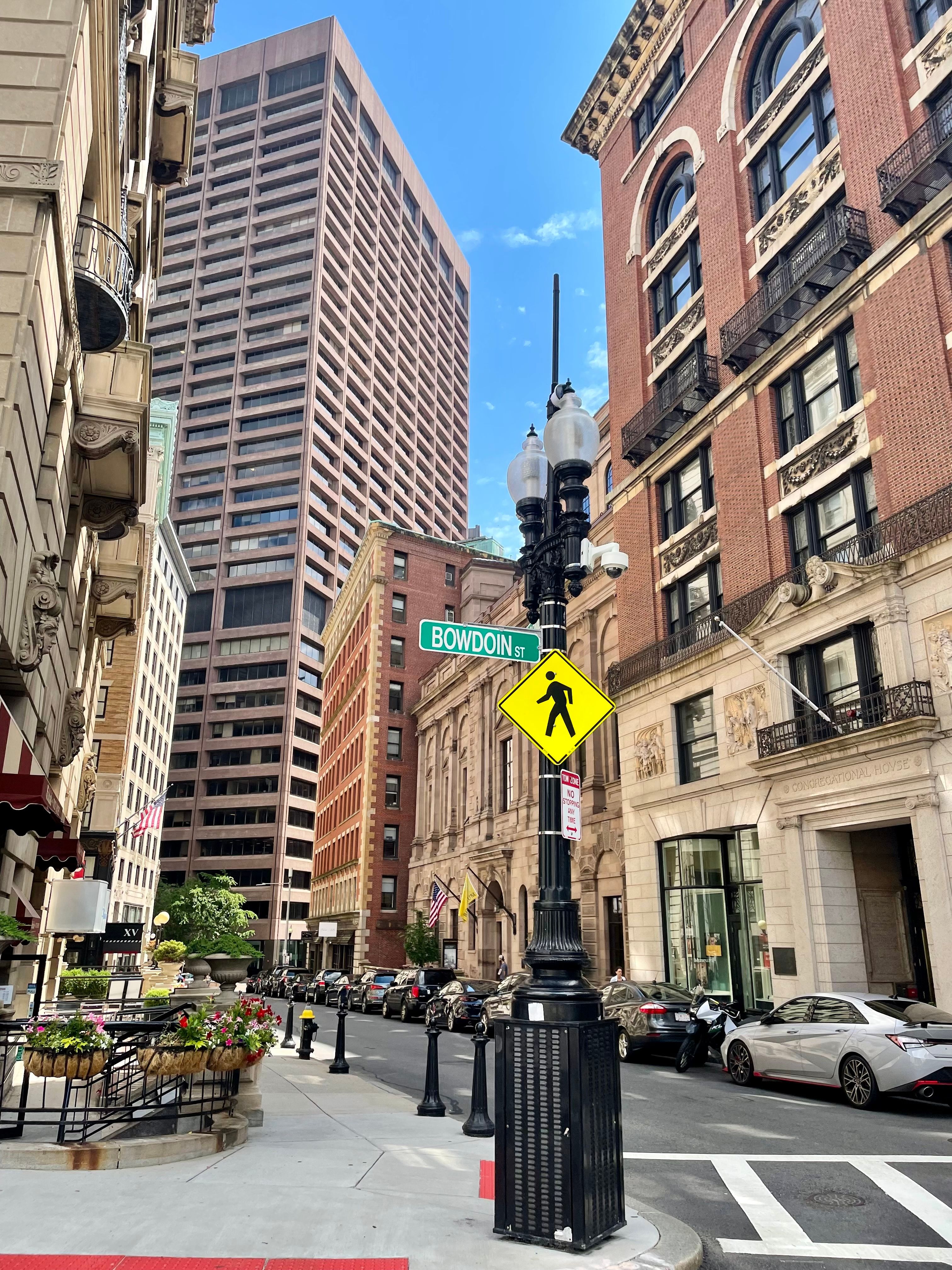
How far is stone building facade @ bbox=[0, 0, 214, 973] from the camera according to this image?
1062 centimetres

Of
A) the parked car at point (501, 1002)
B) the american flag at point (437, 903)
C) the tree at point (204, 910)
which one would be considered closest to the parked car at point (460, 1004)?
the parked car at point (501, 1002)

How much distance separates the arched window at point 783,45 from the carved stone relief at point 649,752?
63.5ft

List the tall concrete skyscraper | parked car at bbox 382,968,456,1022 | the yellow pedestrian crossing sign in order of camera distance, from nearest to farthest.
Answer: the yellow pedestrian crossing sign
parked car at bbox 382,968,456,1022
the tall concrete skyscraper

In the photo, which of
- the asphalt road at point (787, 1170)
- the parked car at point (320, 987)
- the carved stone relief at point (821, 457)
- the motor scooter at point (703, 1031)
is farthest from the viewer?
the parked car at point (320, 987)

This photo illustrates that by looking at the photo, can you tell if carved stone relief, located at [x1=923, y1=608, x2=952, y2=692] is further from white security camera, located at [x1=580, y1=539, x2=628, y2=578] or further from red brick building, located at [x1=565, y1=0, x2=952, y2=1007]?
white security camera, located at [x1=580, y1=539, x2=628, y2=578]

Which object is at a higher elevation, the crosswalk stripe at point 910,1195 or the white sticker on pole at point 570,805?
the white sticker on pole at point 570,805

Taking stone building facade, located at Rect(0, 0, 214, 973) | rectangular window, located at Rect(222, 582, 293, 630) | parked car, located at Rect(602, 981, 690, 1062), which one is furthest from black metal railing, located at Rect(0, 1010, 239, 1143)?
rectangular window, located at Rect(222, 582, 293, 630)

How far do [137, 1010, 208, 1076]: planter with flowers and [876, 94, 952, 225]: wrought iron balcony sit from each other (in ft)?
71.1

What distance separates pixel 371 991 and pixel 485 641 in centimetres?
3341

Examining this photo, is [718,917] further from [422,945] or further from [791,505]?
[422,945]

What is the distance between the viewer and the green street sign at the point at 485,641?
816cm

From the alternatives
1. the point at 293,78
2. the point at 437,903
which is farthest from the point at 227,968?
the point at 293,78

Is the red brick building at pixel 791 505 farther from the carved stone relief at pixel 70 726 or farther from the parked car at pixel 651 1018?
the carved stone relief at pixel 70 726

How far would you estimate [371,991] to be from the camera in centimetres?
3806
